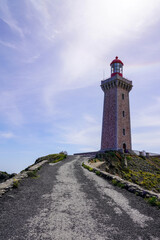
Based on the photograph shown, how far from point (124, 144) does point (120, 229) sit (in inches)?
1332

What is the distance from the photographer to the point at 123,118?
39.2 metres

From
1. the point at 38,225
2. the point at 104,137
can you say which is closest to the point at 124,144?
the point at 104,137

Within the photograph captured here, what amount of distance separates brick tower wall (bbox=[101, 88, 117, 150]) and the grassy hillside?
278 inches

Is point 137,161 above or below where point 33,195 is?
above

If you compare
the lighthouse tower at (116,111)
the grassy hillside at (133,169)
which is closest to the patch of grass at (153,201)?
the grassy hillside at (133,169)

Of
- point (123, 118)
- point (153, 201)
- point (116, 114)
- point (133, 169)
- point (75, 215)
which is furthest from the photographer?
point (123, 118)

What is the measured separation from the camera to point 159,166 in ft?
Answer: 109

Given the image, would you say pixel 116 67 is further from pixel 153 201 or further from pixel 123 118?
pixel 153 201

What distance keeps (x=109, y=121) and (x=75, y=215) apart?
34.0 meters

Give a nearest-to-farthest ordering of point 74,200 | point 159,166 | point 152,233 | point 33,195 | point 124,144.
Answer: point 152,233, point 74,200, point 33,195, point 159,166, point 124,144

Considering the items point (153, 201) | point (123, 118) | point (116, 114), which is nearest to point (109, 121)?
point (116, 114)

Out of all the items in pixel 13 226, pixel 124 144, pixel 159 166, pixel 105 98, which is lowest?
pixel 13 226

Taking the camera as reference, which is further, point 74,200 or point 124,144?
point 124,144

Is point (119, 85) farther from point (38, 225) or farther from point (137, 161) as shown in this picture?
point (38, 225)
